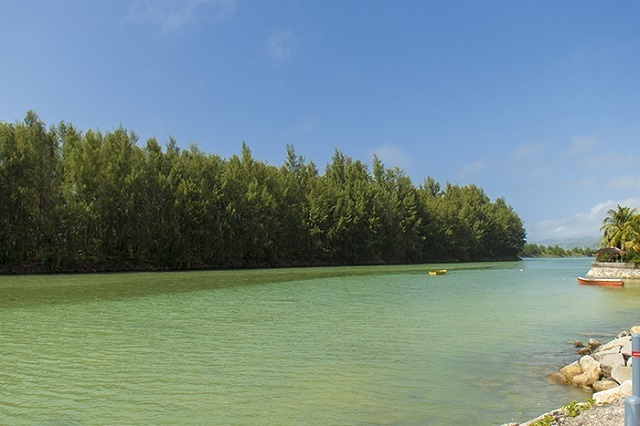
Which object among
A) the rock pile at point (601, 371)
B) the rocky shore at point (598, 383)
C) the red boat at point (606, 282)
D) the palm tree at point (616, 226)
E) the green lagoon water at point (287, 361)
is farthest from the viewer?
the palm tree at point (616, 226)

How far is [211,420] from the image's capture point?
7.41 metres

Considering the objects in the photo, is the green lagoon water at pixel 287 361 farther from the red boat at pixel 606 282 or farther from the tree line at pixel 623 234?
the tree line at pixel 623 234

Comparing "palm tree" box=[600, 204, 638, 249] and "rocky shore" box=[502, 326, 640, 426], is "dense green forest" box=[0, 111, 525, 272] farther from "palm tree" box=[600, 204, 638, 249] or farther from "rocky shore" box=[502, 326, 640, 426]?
"rocky shore" box=[502, 326, 640, 426]

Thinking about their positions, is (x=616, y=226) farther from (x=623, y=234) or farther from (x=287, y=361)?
(x=287, y=361)

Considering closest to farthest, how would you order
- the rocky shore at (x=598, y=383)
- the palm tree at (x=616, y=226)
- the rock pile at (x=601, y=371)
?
the rocky shore at (x=598, y=383) → the rock pile at (x=601, y=371) → the palm tree at (x=616, y=226)

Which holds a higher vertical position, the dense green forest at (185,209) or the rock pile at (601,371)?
the dense green forest at (185,209)

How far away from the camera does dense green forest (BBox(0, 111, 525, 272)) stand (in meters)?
53.1

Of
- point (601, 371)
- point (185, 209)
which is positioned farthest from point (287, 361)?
point (185, 209)

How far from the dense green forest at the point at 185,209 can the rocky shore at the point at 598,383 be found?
5411 centimetres

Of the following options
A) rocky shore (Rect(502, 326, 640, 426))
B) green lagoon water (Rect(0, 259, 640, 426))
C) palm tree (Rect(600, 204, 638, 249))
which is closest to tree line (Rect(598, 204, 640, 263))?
palm tree (Rect(600, 204, 638, 249))

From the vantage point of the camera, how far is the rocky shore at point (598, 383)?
17.7 feet

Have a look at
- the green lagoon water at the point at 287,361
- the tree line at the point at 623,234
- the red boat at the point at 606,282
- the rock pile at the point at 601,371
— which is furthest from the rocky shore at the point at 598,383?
the tree line at the point at 623,234

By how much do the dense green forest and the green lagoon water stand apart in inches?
1392

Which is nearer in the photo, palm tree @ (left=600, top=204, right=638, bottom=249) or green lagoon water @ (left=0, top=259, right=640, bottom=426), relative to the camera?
green lagoon water @ (left=0, top=259, right=640, bottom=426)
